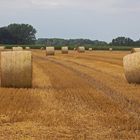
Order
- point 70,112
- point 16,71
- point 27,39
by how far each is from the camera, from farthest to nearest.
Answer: point 27,39 < point 16,71 < point 70,112

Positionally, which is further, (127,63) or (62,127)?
(127,63)

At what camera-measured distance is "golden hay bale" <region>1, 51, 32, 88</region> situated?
1568 cm

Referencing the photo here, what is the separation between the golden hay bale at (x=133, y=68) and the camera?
1755 centimetres

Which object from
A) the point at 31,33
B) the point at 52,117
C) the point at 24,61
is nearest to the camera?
the point at 52,117

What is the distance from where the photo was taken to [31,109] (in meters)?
11.4

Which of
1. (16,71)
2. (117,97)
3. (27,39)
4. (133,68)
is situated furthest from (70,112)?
(27,39)

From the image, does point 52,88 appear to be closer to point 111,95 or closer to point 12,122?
point 111,95

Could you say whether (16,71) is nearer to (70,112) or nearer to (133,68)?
(133,68)

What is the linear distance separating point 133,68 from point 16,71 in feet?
14.1

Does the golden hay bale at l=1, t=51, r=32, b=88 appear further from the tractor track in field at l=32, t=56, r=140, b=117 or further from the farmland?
the tractor track in field at l=32, t=56, r=140, b=117

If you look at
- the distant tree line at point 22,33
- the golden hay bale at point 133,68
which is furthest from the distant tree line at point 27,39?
the golden hay bale at point 133,68

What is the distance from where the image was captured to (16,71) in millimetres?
15664

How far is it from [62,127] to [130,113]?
6.48 feet

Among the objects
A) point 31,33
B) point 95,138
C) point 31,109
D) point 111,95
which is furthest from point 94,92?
point 31,33
